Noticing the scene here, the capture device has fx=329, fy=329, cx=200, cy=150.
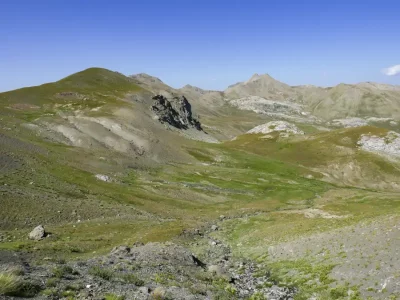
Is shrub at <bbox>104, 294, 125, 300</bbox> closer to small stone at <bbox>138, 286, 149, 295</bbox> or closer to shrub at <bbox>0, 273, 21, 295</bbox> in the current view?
small stone at <bbox>138, 286, 149, 295</bbox>

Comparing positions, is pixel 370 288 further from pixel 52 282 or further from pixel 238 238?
pixel 238 238

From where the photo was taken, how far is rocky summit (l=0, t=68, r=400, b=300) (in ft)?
89.6

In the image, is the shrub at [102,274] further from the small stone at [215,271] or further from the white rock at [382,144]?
the white rock at [382,144]

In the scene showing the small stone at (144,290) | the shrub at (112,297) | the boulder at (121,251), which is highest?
the shrub at (112,297)

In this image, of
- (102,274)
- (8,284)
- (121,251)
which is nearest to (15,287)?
(8,284)

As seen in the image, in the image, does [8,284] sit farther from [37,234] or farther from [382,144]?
[382,144]

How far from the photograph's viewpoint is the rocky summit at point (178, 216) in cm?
2731

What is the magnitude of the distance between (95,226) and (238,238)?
23.2m

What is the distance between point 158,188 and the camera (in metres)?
89.1

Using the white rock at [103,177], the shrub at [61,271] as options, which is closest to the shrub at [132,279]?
the shrub at [61,271]

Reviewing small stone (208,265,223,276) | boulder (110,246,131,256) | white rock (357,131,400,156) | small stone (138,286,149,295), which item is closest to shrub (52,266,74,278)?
small stone (138,286,149,295)

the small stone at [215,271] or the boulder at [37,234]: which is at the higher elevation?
the boulder at [37,234]

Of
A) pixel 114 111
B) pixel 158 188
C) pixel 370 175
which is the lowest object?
pixel 370 175

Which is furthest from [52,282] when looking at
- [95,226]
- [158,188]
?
[158,188]
